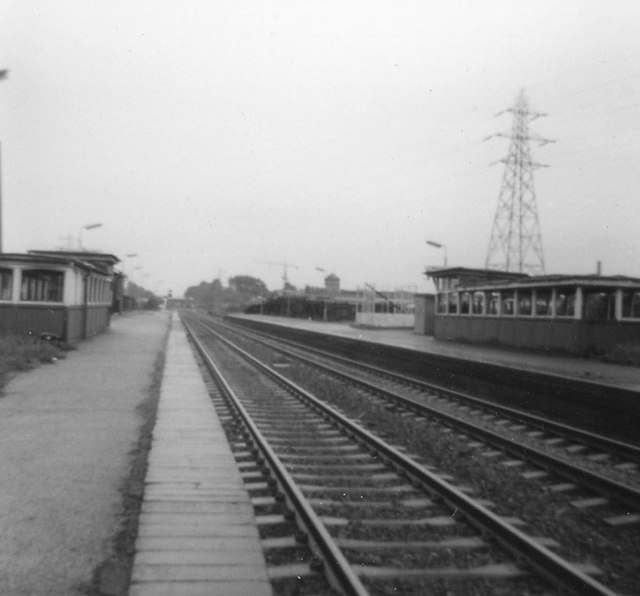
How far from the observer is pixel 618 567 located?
471 cm

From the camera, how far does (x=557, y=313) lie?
23406 millimetres

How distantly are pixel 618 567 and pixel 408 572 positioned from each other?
4.86 ft

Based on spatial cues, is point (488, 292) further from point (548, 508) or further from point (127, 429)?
point (548, 508)

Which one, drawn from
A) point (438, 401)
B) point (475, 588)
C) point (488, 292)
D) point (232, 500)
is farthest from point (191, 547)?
point (488, 292)

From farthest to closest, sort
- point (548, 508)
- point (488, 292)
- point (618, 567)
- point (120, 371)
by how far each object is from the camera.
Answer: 1. point (488, 292)
2. point (120, 371)
3. point (548, 508)
4. point (618, 567)

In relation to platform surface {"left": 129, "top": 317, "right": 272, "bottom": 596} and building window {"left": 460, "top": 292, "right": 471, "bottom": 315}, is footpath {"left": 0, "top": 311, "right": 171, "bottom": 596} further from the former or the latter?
building window {"left": 460, "top": 292, "right": 471, "bottom": 315}

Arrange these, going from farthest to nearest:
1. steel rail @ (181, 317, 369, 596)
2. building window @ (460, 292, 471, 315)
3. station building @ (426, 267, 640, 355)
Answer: building window @ (460, 292, 471, 315)
station building @ (426, 267, 640, 355)
steel rail @ (181, 317, 369, 596)

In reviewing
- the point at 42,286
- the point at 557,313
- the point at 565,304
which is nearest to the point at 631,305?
the point at 565,304

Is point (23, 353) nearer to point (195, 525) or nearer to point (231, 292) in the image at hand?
point (195, 525)

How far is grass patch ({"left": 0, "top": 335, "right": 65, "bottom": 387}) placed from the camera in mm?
16189

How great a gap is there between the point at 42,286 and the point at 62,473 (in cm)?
1756

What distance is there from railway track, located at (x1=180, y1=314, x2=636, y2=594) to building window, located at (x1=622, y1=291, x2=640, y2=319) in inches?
663

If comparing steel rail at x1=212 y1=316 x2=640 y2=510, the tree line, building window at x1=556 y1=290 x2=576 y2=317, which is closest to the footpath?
steel rail at x1=212 y1=316 x2=640 y2=510

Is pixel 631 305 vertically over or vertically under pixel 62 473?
over
